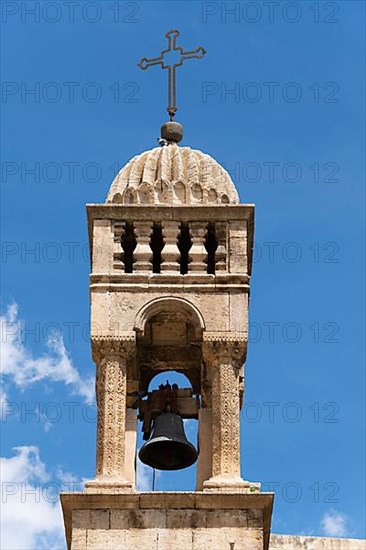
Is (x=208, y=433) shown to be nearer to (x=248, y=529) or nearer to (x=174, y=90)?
(x=248, y=529)

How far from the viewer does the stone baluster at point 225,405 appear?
78.2 ft

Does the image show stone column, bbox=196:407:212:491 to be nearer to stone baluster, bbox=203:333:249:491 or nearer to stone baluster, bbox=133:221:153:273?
stone baluster, bbox=203:333:249:491

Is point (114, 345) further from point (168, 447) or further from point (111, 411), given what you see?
point (168, 447)

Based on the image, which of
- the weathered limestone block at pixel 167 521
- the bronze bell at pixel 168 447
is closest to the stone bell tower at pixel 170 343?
the weathered limestone block at pixel 167 521

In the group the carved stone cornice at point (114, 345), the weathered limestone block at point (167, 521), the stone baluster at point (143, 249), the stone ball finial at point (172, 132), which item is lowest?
the weathered limestone block at point (167, 521)

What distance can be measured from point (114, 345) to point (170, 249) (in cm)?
160

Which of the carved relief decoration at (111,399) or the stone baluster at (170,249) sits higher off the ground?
the stone baluster at (170,249)

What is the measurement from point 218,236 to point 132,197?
4.31ft

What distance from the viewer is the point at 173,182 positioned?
25.8 m

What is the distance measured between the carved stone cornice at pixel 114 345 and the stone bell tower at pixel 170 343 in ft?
0.04

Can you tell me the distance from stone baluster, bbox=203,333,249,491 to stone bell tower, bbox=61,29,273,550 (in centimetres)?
1

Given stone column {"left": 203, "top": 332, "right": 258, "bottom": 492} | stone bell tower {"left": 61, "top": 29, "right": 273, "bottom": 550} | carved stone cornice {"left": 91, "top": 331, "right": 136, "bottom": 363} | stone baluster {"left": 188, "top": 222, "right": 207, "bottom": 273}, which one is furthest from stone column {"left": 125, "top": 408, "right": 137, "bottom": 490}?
stone baluster {"left": 188, "top": 222, "right": 207, "bottom": 273}

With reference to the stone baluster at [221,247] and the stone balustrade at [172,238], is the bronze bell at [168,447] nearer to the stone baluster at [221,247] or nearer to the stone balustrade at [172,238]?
the stone balustrade at [172,238]

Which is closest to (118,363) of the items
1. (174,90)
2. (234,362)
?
(234,362)
